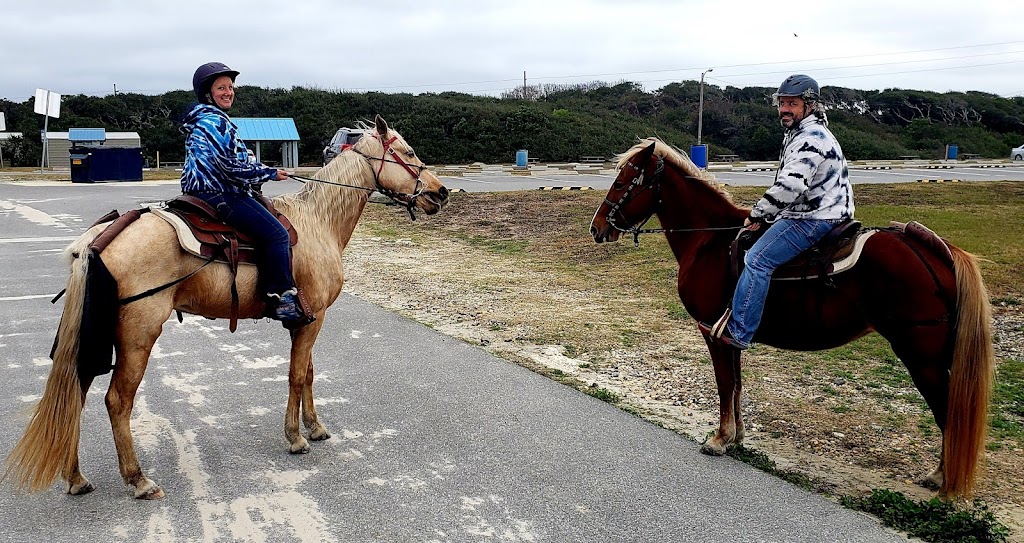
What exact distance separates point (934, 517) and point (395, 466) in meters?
3.02

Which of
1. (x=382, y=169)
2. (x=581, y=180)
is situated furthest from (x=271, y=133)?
(x=382, y=169)

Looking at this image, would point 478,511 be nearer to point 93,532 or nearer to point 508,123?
point 93,532

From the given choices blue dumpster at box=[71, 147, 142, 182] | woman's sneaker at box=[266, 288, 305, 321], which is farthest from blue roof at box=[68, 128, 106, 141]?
woman's sneaker at box=[266, 288, 305, 321]

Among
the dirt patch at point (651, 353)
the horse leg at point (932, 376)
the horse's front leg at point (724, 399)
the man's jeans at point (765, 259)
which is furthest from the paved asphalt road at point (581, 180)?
the horse leg at point (932, 376)

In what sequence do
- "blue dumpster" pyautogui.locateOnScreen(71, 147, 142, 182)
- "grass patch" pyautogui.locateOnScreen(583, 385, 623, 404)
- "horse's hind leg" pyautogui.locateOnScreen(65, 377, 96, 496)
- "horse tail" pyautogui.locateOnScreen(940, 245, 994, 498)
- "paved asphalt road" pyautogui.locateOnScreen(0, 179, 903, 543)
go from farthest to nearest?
"blue dumpster" pyautogui.locateOnScreen(71, 147, 142, 182) < "grass patch" pyautogui.locateOnScreen(583, 385, 623, 404) < "horse's hind leg" pyautogui.locateOnScreen(65, 377, 96, 496) < "horse tail" pyautogui.locateOnScreen(940, 245, 994, 498) < "paved asphalt road" pyautogui.locateOnScreen(0, 179, 903, 543)

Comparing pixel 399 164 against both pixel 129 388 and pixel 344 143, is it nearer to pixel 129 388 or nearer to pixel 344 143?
pixel 344 143

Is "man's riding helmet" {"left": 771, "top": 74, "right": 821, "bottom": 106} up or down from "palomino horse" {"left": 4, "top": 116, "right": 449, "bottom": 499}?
up

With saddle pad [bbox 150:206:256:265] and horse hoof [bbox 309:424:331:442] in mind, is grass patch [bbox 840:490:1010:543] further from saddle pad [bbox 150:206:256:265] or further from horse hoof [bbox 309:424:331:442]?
saddle pad [bbox 150:206:256:265]

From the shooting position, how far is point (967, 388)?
4.15 meters

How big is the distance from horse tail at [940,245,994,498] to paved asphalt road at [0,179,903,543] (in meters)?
0.59

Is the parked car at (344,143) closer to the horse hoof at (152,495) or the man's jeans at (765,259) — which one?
the horse hoof at (152,495)

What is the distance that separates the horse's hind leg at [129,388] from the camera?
168 inches

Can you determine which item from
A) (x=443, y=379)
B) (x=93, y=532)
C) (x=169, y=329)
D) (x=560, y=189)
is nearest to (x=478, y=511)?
(x=93, y=532)

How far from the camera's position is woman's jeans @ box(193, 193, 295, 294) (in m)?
4.63
